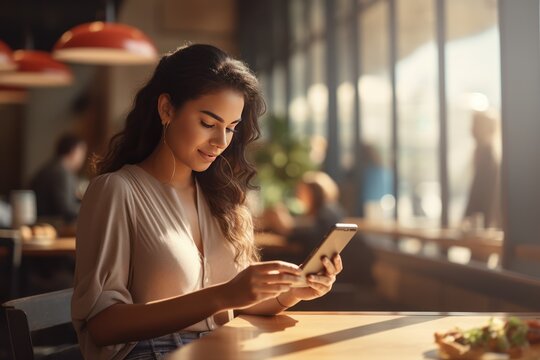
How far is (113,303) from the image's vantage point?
196 cm

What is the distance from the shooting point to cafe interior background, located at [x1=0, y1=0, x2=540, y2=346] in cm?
375

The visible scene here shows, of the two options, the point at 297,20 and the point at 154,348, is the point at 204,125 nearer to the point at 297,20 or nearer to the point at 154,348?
the point at 154,348

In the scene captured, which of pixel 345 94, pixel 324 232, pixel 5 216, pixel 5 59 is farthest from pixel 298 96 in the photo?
pixel 324 232

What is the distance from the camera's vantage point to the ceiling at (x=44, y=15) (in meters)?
13.3

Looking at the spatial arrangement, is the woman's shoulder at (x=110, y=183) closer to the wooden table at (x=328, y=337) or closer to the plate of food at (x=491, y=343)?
the wooden table at (x=328, y=337)

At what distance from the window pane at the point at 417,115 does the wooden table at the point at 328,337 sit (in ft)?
11.2

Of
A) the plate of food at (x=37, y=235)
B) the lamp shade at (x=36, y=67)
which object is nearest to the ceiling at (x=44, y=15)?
the lamp shade at (x=36, y=67)

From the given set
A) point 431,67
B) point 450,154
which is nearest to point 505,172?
point 450,154

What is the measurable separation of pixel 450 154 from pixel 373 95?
Result: 173cm

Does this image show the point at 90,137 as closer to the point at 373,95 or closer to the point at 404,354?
the point at 373,95

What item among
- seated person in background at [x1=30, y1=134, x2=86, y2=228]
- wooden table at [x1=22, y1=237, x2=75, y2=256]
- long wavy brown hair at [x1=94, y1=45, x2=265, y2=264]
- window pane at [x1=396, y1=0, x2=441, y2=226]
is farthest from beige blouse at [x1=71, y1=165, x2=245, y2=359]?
seated person in background at [x1=30, y1=134, x2=86, y2=228]

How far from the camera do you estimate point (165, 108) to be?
87.6 inches

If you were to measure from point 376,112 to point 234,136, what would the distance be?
14.9 feet

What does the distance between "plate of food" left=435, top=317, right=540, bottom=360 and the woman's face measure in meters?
0.81
